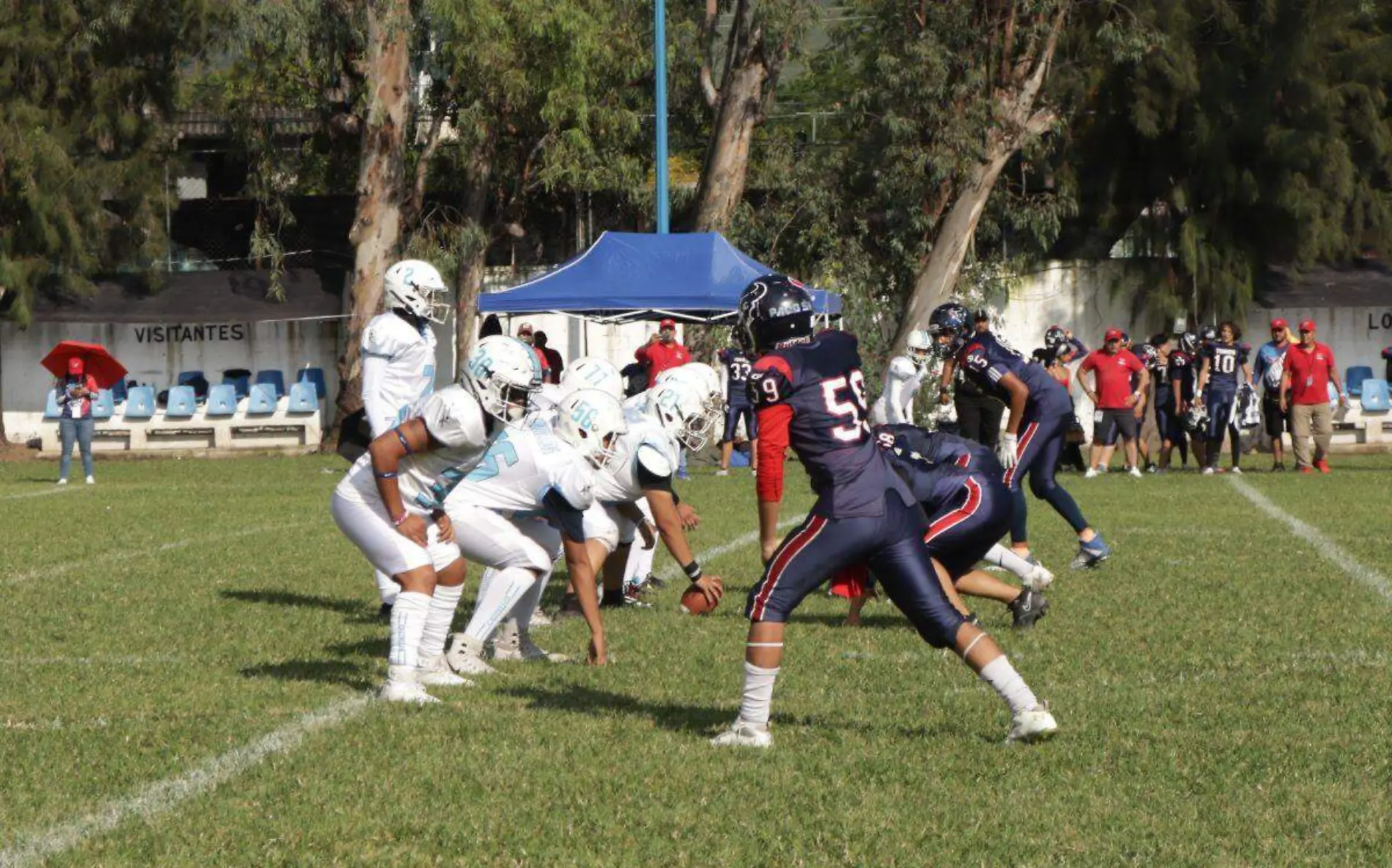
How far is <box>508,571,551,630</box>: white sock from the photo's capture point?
27.5 ft

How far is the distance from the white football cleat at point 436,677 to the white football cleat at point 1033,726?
2486mm

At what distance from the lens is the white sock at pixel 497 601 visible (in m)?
8.12

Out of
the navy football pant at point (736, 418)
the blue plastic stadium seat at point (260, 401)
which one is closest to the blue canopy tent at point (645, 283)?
the navy football pant at point (736, 418)

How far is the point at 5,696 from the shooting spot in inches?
299

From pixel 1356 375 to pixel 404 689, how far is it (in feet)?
88.1

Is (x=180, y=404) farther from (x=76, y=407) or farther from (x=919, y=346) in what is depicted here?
(x=919, y=346)

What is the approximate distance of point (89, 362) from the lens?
74.7ft

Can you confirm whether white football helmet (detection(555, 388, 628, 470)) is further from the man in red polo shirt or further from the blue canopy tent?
the man in red polo shirt

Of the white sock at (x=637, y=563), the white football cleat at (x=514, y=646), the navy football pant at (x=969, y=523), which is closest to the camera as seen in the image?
the white football cleat at (x=514, y=646)

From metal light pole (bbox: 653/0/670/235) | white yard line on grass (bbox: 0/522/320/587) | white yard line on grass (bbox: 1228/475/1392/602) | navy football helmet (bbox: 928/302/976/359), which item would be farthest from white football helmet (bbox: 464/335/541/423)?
metal light pole (bbox: 653/0/670/235)

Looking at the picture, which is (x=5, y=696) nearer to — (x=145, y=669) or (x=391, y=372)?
(x=145, y=669)

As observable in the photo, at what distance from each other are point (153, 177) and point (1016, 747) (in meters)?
27.0

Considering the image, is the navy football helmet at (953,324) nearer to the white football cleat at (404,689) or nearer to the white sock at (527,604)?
the white sock at (527,604)

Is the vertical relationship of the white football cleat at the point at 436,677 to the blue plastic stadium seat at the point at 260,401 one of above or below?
above
